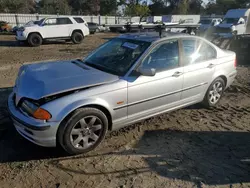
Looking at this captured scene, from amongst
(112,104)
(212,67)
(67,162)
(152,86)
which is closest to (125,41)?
(152,86)

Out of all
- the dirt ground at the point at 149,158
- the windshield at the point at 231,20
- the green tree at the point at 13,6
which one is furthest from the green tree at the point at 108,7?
the dirt ground at the point at 149,158

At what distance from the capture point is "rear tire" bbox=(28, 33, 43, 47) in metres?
13.4

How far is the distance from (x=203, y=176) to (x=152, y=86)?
1.51m

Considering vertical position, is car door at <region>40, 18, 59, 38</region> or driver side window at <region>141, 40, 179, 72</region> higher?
car door at <region>40, 18, 59, 38</region>

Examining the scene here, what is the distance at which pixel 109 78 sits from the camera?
3.40m

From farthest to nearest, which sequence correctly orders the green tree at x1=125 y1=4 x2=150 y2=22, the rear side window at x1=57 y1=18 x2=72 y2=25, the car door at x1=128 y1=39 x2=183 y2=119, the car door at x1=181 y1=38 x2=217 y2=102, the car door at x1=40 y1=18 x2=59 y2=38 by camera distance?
the green tree at x1=125 y1=4 x2=150 y2=22 → the rear side window at x1=57 y1=18 x2=72 y2=25 → the car door at x1=40 y1=18 x2=59 y2=38 → the car door at x1=181 y1=38 x2=217 y2=102 → the car door at x1=128 y1=39 x2=183 y2=119

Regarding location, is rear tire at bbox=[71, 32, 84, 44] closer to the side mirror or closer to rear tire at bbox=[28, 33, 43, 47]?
rear tire at bbox=[28, 33, 43, 47]

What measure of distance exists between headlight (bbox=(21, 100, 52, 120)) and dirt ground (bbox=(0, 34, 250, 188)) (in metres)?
0.68

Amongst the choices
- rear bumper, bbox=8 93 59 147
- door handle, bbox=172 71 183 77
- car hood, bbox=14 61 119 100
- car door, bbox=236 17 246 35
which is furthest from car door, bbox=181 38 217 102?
car door, bbox=236 17 246 35

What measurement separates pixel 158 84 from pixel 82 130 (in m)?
1.44

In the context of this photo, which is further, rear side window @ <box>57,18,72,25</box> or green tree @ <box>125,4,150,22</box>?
green tree @ <box>125,4,150,22</box>

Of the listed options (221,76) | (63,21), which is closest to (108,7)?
(63,21)

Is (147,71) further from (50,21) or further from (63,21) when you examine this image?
(63,21)

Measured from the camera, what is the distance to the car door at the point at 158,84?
357 cm
